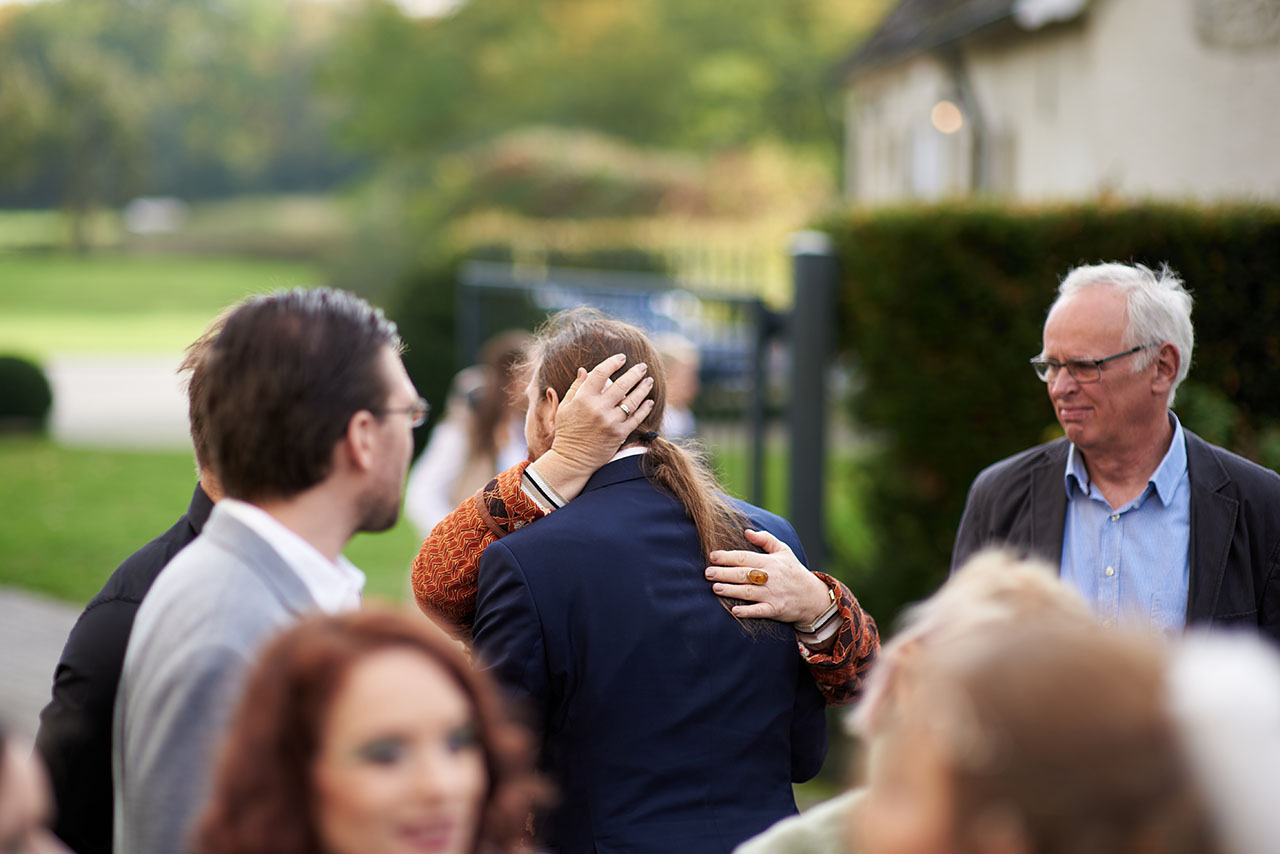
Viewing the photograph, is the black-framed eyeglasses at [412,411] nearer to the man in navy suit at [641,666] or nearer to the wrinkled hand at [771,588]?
the man in navy suit at [641,666]

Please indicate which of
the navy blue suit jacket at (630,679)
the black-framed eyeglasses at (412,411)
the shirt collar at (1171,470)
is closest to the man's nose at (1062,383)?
the shirt collar at (1171,470)

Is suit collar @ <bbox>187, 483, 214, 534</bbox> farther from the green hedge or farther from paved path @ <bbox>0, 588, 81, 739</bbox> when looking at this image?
paved path @ <bbox>0, 588, 81, 739</bbox>

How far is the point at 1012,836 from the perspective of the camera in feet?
4.23

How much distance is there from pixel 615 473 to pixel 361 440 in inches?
30.9

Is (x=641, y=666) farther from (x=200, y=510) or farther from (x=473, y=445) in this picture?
(x=473, y=445)

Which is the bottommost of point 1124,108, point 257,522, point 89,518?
point 89,518

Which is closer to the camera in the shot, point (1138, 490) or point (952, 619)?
point (952, 619)

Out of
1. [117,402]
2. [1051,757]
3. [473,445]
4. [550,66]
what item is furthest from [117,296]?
[1051,757]

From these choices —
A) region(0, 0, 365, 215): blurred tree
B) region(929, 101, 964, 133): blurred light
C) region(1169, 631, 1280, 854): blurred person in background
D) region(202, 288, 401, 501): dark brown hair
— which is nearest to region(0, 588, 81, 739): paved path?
region(202, 288, 401, 501): dark brown hair

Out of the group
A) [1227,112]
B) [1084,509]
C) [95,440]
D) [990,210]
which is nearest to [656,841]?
[1084,509]

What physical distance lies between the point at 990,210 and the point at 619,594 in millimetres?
4718

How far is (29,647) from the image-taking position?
8383 mm

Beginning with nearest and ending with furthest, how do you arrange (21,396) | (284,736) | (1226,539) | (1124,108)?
1. (284,736)
2. (1226,539)
3. (1124,108)
4. (21,396)

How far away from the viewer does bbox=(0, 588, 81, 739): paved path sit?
23.7ft
